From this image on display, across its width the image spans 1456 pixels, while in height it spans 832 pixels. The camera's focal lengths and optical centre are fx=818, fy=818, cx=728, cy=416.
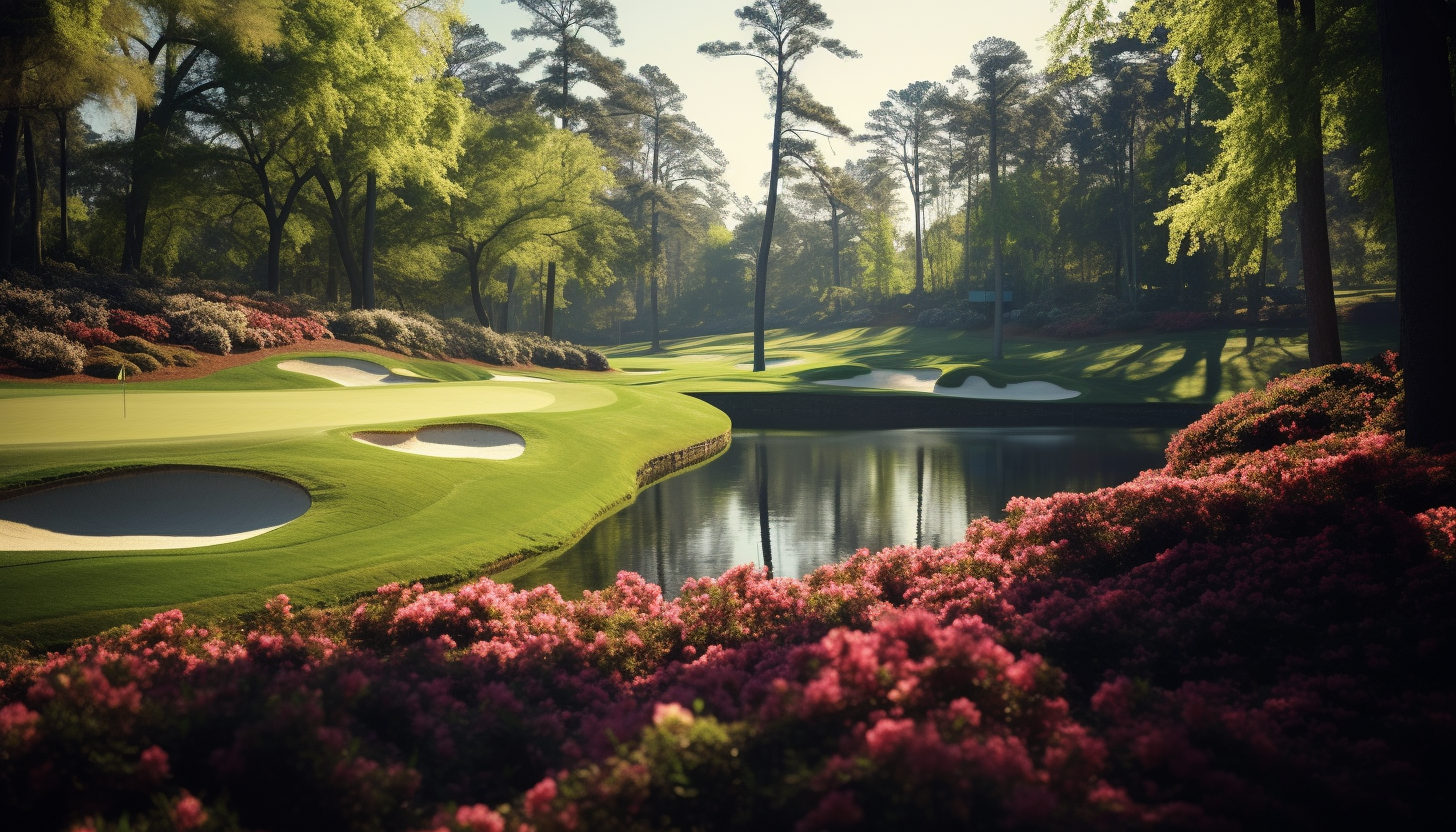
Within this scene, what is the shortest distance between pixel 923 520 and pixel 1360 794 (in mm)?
8877

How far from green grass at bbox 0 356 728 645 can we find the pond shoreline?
8.75 meters

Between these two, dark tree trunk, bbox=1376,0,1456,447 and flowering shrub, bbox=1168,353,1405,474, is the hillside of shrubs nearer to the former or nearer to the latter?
flowering shrub, bbox=1168,353,1405,474

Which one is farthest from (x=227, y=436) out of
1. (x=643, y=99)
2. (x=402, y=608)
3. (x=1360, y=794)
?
(x=643, y=99)

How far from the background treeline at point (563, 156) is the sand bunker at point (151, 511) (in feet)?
39.3

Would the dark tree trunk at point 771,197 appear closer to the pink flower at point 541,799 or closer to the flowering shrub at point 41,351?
the flowering shrub at point 41,351

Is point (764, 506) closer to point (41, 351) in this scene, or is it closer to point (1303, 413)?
point (1303, 413)

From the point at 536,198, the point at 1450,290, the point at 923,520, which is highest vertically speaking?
the point at 536,198

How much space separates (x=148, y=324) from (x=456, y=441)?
9.01 meters

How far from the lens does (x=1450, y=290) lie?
6.93 meters

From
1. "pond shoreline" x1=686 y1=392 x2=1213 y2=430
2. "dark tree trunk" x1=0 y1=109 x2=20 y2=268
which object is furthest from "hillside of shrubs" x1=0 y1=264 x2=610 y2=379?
"pond shoreline" x1=686 y1=392 x2=1213 y2=430

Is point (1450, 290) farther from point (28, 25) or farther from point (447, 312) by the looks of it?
point (447, 312)

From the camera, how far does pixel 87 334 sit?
15.2m

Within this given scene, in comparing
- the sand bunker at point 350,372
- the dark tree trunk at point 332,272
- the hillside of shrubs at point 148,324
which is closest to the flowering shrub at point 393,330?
the hillside of shrubs at point 148,324

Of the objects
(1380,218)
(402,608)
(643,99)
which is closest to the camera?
(402,608)
